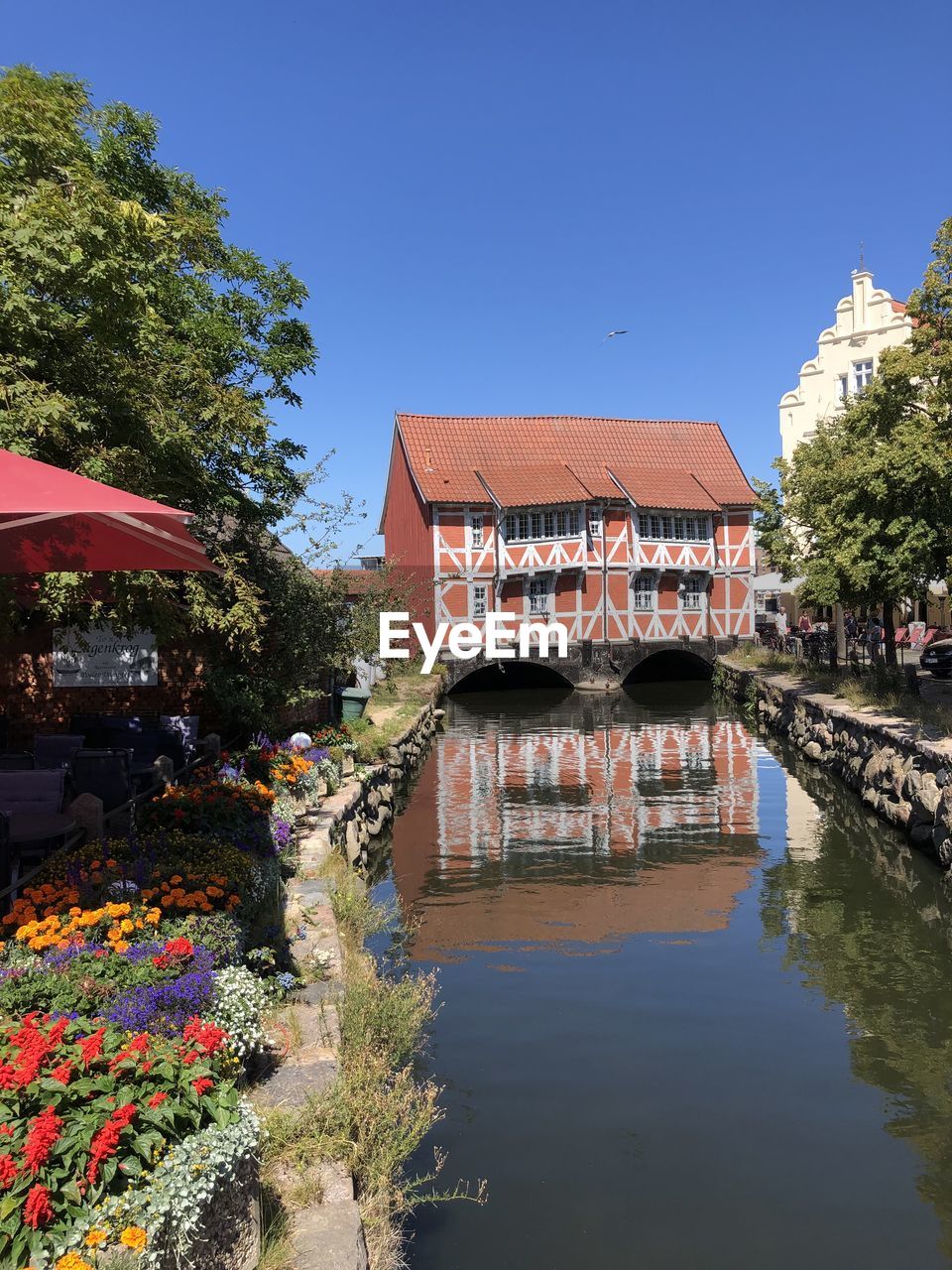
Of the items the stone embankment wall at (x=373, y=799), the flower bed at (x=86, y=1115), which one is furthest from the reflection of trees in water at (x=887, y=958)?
the stone embankment wall at (x=373, y=799)

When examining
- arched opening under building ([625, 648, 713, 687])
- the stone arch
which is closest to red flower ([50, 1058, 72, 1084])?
the stone arch

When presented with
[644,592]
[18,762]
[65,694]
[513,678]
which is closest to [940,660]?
[644,592]

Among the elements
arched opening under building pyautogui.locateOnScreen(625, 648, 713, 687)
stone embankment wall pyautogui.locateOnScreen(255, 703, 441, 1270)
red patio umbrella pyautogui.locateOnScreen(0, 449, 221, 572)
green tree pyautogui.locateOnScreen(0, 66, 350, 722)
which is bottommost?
stone embankment wall pyautogui.locateOnScreen(255, 703, 441, 1270)

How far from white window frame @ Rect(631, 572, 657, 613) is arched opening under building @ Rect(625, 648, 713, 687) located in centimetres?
317

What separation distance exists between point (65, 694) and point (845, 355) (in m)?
35.1

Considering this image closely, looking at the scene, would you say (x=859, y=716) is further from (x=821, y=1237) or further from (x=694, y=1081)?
(x=821, y=1237)

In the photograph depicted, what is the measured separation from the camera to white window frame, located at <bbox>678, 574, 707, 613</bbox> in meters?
35.8

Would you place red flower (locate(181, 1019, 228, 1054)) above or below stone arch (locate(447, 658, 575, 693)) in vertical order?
below

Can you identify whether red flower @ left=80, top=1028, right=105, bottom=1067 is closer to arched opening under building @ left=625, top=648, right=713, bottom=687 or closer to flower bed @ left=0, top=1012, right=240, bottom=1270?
flower bed @ left=0, top=1012, right=240, bottom=1270

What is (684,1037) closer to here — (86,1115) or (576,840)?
(86,1115)

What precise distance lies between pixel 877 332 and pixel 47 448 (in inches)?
1493

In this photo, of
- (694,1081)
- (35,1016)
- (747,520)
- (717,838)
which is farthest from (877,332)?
(35,1016)

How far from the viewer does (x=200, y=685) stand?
12.1 metres

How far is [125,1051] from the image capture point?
3.30m
